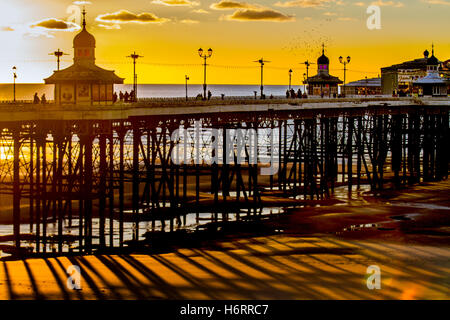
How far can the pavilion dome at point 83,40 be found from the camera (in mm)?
39562

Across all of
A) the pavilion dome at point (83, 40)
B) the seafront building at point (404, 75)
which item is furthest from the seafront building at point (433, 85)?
the pavilion dome at point (83, 40)

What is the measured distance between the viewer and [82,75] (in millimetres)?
37406

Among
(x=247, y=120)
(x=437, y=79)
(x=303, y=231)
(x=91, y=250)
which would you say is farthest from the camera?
(x=437, y=79)

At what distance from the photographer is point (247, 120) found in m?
51.7

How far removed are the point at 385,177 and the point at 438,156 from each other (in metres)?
5.67

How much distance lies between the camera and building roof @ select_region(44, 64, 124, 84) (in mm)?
37312

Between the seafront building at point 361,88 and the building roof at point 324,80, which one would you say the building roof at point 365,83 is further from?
the building roof at point 324,80

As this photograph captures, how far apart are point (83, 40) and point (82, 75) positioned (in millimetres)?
3024

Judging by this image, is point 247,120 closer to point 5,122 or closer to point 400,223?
point 400,223

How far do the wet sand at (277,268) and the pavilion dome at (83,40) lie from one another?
1197 centimetres
